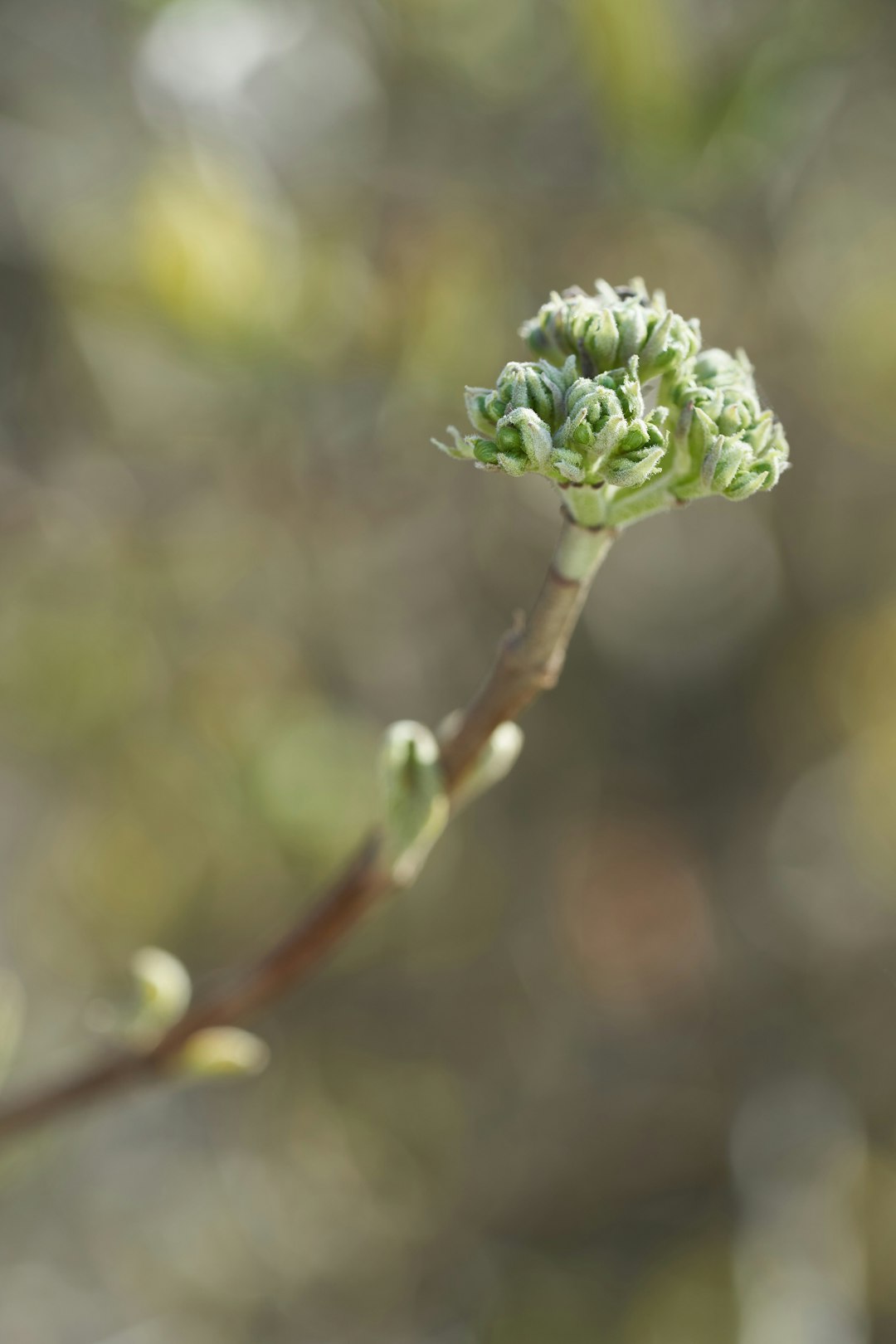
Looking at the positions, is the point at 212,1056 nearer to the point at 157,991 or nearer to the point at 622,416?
the point at 157,991

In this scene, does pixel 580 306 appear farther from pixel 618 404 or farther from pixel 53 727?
pixel 53 727

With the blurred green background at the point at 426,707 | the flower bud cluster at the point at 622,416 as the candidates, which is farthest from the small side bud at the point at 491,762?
the blurred green background at the point at 426,707

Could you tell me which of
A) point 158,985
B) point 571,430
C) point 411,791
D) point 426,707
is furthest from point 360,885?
point 426,707

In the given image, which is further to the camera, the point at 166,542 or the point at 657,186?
the point at 166,542

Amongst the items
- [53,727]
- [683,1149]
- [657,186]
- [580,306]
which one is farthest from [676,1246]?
[580,306]

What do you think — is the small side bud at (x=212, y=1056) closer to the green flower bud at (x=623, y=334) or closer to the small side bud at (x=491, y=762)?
the small side bud at (x=491, y=762)

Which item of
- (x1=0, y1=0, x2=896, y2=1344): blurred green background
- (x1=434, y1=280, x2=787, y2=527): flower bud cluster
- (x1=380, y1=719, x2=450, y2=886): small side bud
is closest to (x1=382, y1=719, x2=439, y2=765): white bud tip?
(x1=380, y1=719, x2=450, y2=886): small side bud

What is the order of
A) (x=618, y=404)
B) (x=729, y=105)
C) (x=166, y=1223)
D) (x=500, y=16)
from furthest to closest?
1. (x=166, y=1223)
2. (x=500, y=16)
3. (x=729, y=105)
4. (x=618, y=404)
